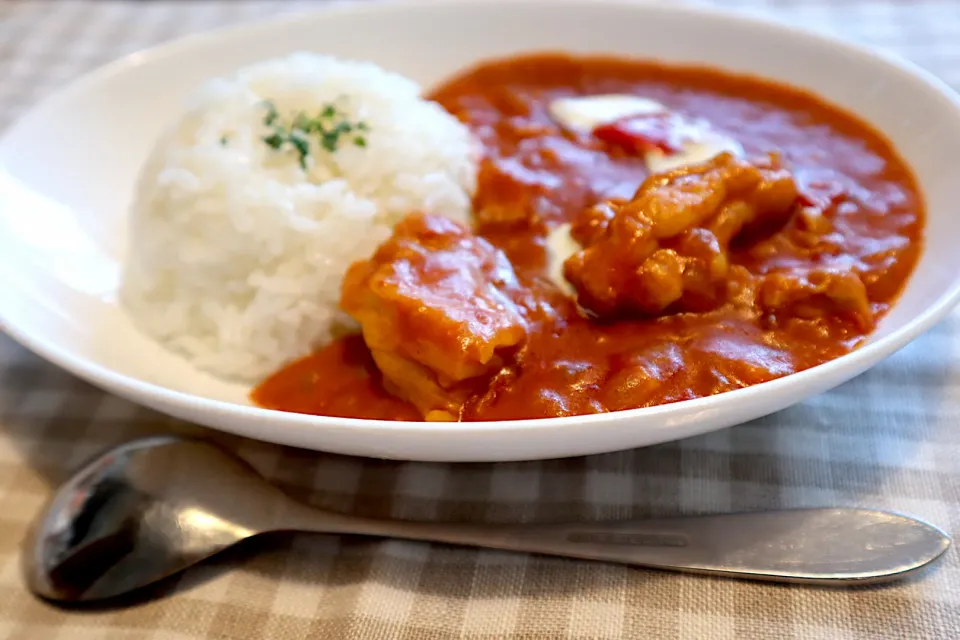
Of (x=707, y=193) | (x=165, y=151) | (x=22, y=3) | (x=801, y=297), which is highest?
(x=707, y=193)

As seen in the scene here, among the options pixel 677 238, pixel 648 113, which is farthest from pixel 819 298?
pixel 648 113

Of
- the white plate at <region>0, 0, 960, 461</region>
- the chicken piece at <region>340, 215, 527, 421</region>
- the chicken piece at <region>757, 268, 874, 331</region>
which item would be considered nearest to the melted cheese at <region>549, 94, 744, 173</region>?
the white plate at <region>0, 0, 960, 461</region>

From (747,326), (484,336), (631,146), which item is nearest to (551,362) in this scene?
(484,336)

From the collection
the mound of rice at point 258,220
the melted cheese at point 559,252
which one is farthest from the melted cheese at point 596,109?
the melted cheese at point 559,252

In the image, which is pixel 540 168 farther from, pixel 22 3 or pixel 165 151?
pixel 22 3

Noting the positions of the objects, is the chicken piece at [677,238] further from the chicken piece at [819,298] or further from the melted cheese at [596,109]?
the melted cheese at [596,109]

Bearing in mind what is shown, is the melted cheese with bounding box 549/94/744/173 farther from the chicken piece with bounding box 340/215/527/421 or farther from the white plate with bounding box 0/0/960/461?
the chicken piece with bounding box 340/215/527/421
